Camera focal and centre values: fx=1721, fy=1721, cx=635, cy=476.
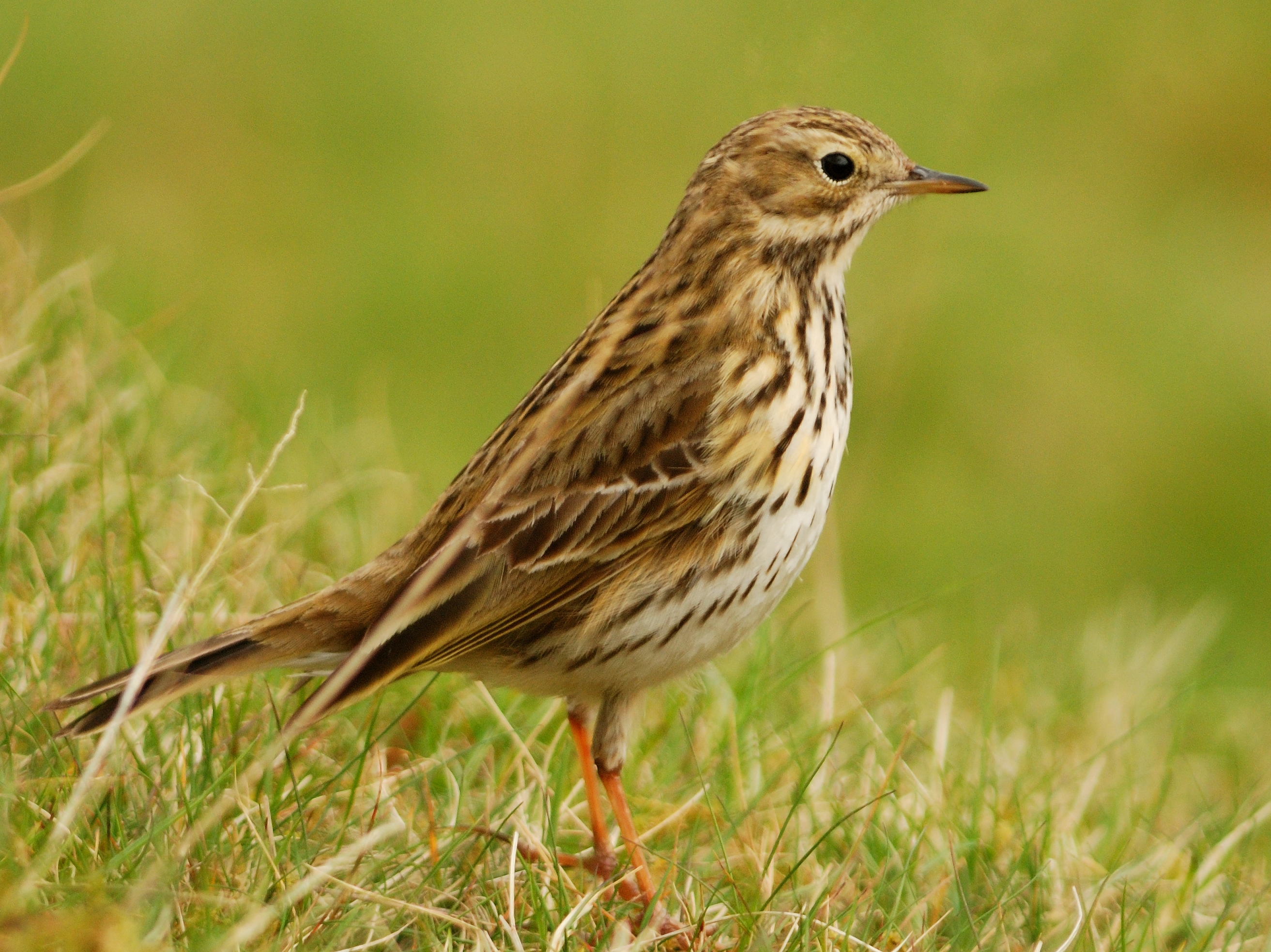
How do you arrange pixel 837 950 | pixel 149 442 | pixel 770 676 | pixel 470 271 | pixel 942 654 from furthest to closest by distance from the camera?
pixel 470 271 → pixel 942 654 → pixel 149 442 → pixel 770 676 → pixel 837 950

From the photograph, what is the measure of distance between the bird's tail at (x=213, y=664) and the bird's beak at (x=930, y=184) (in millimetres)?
2022

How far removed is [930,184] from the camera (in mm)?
4902

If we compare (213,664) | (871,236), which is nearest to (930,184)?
(213,664)

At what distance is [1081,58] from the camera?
1561cm

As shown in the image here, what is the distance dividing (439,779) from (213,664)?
32.5 inches

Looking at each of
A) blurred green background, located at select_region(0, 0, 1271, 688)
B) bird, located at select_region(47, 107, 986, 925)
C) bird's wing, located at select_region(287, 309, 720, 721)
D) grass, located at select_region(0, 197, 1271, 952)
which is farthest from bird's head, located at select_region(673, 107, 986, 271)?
blurred green background, located at select_region(0, 0, 1271, 688)

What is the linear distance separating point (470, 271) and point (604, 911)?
31.6 feet

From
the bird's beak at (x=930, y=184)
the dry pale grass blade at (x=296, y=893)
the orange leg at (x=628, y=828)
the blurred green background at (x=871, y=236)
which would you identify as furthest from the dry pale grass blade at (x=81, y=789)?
the blurred green background at (x=871, y=236)

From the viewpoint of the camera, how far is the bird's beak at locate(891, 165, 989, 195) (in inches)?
192

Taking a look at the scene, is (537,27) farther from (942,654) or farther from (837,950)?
(837,950)

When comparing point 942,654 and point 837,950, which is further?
point 942,654

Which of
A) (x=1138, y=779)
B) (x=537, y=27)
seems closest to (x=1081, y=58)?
(x=537, y=27)

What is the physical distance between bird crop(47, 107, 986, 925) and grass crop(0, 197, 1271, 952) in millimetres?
255

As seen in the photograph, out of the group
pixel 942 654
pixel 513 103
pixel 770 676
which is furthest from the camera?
pixel 513 103
